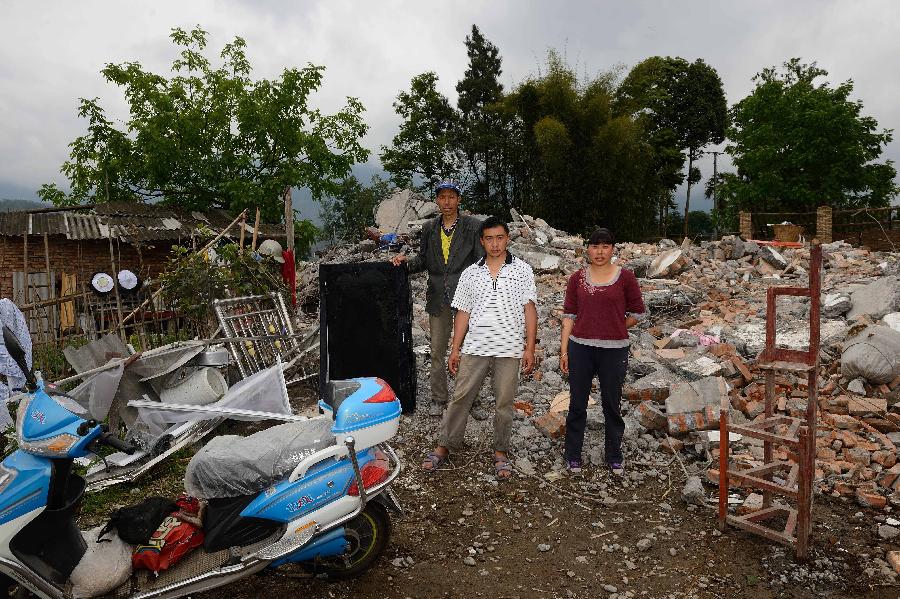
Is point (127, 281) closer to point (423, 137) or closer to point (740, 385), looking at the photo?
point (740, 385)

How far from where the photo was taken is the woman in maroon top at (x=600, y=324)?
3.90m

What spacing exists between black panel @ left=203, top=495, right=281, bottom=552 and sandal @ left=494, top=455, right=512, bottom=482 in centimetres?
182

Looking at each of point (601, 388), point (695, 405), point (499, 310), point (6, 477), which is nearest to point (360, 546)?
point (6, 477)

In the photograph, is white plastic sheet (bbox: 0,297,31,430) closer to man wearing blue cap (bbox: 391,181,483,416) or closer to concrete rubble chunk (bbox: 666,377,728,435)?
man wearing blue cap (bbox: 391,181,483,416)

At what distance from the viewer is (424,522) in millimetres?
3699

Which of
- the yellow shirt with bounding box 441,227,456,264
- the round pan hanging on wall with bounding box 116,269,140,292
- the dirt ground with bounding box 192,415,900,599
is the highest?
the yellow shirt with bounding box 441,227,456,264

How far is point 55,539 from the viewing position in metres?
2.72

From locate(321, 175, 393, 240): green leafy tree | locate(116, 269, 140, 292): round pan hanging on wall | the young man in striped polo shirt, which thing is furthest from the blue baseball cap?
locate(321, 175, 393, 240): green leafy tree

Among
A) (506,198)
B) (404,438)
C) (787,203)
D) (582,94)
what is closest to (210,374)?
(404,438)

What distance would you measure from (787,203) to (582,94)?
487 inches

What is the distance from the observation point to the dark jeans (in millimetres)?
3947

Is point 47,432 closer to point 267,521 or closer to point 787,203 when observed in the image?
point 267,521

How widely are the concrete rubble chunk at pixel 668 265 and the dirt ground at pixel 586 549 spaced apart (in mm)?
7200

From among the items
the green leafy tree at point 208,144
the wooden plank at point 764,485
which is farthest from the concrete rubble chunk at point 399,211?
the wooden plank at point 764,485
